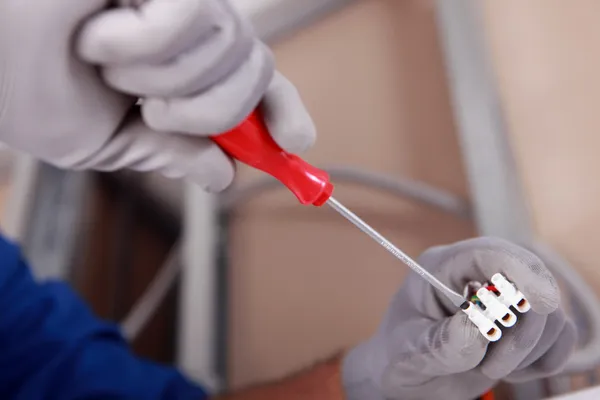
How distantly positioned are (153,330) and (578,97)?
40.1 inches

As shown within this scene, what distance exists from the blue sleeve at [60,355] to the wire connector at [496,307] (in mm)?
503

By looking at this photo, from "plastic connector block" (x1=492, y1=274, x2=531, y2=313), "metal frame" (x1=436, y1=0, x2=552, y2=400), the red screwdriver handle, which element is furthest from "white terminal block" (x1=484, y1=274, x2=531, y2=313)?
"metal frame" (x1=436, y1=0, x2=552, y2=400)

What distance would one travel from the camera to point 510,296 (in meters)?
0.35

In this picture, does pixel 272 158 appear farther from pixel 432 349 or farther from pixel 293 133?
pixel 432 349

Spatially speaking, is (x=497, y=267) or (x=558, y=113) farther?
(x=558, y=113)

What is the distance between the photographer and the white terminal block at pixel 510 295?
1.14 feet

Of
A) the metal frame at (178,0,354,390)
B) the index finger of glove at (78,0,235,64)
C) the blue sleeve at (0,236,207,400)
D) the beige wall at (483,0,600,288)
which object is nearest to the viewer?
the index finger of glove at (78,0,235,64)

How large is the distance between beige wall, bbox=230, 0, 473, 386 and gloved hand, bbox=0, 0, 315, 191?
0.28 meters

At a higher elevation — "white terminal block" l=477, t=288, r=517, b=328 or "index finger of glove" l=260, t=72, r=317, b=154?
"index finger of glove" l=260, t=72, r=317, b=154

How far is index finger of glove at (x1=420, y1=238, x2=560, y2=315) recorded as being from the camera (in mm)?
343

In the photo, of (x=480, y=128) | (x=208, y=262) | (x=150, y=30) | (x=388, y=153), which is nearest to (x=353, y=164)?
(x=388, y=153)

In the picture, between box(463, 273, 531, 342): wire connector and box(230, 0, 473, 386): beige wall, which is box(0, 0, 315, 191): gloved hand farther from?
box(230, 0, 473, 386): beige wall

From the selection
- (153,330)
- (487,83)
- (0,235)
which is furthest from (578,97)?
(153,330)

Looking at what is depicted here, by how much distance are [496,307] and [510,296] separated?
0.01m
